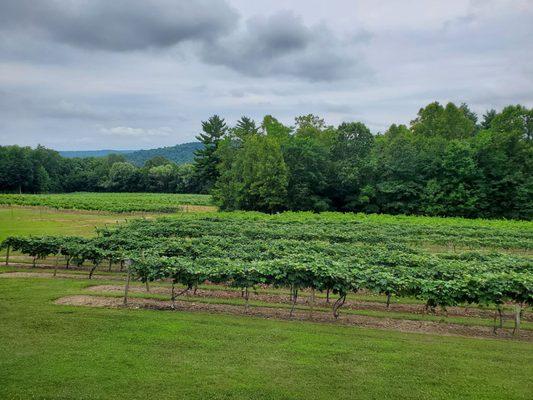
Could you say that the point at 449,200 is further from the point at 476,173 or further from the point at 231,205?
the point at 231,205

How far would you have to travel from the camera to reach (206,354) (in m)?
11.1

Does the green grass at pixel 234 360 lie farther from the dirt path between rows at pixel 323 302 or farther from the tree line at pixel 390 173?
the tree line at pixel 390 173

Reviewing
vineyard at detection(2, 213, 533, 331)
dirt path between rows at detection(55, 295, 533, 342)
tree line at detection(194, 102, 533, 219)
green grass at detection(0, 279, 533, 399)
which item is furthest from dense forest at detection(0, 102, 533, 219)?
green grass at detection(0, 279, 533, 399)

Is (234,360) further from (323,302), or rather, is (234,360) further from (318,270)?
(323,302)

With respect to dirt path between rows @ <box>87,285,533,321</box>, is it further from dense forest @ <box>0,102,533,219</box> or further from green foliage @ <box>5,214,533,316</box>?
dense forest @ <box>0,102,533,219</box>

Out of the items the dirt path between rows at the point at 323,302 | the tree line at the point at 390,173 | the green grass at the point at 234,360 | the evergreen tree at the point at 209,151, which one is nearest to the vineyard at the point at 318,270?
the dirt path between rows at the point at 323,302

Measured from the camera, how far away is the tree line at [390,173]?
60594mm

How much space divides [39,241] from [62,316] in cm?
1037

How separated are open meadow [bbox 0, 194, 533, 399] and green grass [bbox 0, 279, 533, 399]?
0.05 metres

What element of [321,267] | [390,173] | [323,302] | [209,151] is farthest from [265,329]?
[209,151]

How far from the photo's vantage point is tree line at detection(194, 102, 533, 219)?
60.6m

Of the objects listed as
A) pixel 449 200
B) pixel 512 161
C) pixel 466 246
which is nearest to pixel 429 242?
pixel 466 246

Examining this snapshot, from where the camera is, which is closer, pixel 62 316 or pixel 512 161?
pixel 62 316

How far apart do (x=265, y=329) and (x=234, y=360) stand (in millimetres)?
2645
